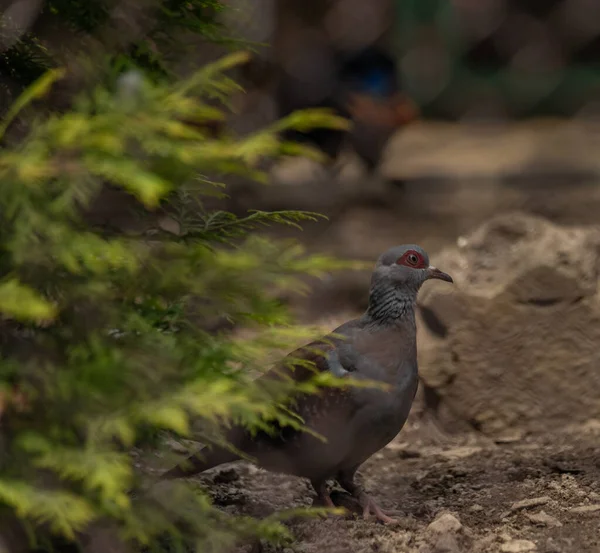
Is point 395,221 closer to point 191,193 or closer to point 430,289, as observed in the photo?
point 430,289

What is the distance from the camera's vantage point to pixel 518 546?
7.79 ft

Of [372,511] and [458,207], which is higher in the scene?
[372,511]

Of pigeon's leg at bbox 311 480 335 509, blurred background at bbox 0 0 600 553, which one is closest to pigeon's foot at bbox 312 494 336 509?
pigeon's leg at bbox 311 480 335 509

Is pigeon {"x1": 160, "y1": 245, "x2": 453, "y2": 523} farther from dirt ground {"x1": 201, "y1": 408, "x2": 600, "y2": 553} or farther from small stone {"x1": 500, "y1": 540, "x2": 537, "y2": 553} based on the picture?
small stone {"x1": 500, "y1": 540, "x2": 537, "y2": 553}

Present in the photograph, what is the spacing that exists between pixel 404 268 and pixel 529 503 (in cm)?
70

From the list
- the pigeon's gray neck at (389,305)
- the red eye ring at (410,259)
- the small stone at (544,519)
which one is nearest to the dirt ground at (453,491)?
the small stone at (544,519)

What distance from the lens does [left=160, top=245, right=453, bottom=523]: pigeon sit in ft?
8.40

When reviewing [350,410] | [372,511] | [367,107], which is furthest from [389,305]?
[367,107]

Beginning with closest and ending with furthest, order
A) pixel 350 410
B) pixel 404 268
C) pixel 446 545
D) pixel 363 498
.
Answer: pixel 446 545, pixel 350 410, pixel 363 498, pixel 404 268

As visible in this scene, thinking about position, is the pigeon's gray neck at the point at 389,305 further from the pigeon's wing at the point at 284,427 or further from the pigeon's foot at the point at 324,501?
→ the pigeon's foot at the point at 324,501

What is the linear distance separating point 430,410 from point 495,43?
14.8 ft

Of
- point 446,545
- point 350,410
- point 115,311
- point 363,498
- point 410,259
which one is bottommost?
point 363,498

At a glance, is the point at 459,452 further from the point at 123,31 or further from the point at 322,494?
the point at 123,31

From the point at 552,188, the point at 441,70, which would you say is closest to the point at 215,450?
the point at 552,188
